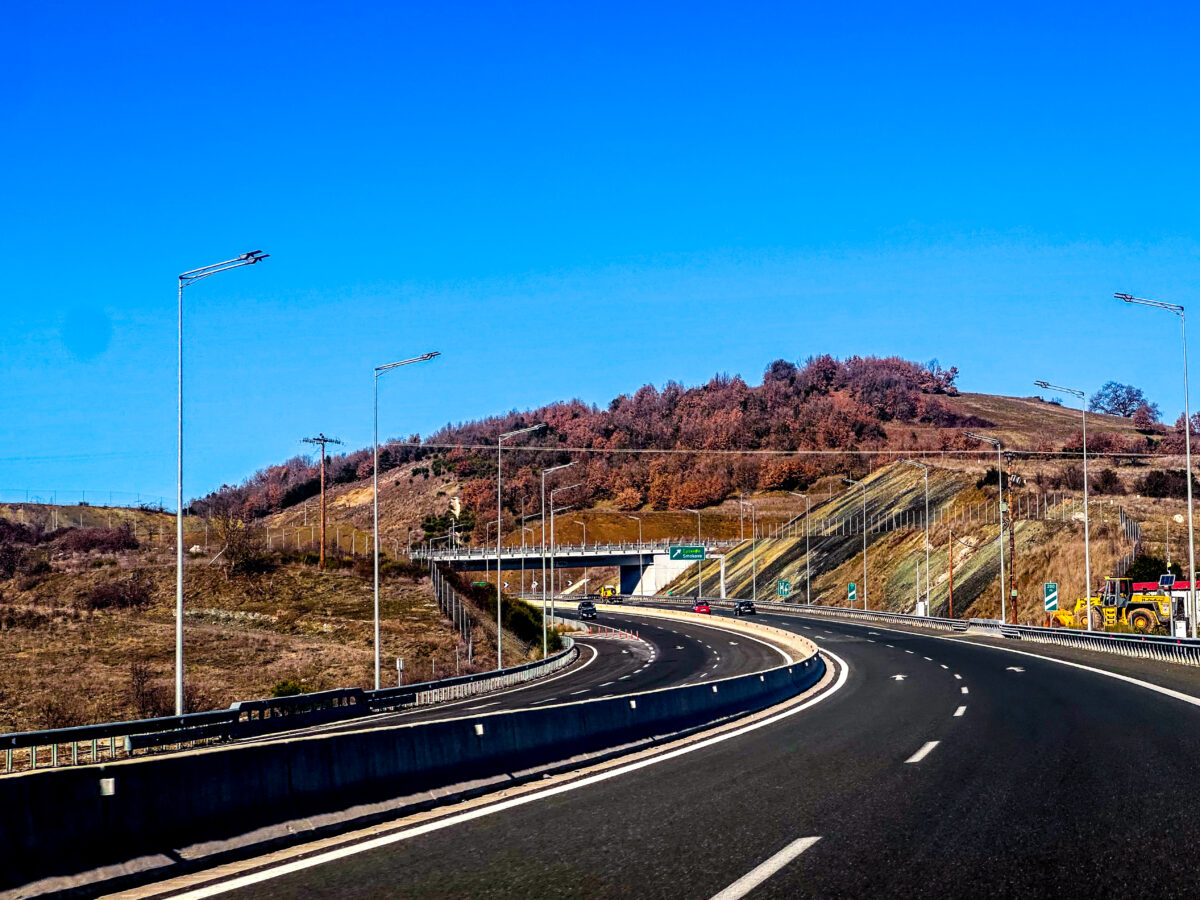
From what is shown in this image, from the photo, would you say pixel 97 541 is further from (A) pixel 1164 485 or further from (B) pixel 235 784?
(B) pixel 235 784

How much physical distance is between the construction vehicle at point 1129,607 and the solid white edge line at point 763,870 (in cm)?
5128

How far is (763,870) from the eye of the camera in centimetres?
870

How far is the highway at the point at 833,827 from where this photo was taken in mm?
8320

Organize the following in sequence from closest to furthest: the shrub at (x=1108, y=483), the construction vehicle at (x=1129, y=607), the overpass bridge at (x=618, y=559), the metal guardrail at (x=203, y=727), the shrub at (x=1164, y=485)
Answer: the metal guardrail at (x=203, y=727) < the construction vehicle at (x=1129, y=607) < the shrub at (x=1164, y=485) < the shrub at (x=1108, y=483) < the overpass bridge at (x=618, y=559)

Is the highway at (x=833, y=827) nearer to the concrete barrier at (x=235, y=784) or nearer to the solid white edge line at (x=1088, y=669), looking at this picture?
the concrete barrier at (x=235, y=784)

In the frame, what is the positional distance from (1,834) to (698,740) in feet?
41.9

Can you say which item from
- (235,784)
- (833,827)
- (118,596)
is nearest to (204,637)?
(118,596)

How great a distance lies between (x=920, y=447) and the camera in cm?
19062

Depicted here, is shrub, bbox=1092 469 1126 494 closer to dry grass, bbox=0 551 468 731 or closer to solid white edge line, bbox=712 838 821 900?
dry grass, bbox=0 551 468 731

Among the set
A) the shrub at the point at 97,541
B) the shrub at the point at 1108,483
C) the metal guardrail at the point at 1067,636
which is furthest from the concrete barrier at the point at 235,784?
the shrub at the point at 1108,483

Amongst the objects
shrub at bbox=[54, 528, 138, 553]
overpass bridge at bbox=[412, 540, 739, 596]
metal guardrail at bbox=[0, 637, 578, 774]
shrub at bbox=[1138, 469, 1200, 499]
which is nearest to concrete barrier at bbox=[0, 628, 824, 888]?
metal guardrail at bbox=[0, 637, 578, 774]

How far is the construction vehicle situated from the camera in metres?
60.2

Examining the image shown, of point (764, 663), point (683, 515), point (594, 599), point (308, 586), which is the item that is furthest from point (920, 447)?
point (764, 663)

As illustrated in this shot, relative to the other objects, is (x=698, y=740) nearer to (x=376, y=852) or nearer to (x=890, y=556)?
(x=376, y=852)
